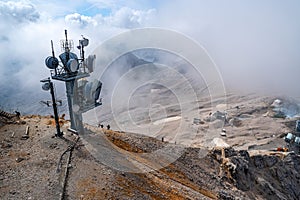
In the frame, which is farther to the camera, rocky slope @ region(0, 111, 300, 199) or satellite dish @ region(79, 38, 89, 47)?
satellite dish @ region(79, 38, 89, 47)

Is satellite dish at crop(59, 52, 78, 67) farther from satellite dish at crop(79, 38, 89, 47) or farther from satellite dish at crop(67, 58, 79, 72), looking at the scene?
satellite dish at crop(79, 38, 89, 47)

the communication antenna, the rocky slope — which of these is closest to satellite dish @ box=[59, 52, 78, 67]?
the communication antenna

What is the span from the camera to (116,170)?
15141 millimetres

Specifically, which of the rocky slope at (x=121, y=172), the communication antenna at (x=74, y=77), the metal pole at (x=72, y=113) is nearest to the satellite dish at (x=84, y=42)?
the communication antenna at (x=74, y=77)

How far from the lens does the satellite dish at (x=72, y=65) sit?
685 inches

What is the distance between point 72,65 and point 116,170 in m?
7.33

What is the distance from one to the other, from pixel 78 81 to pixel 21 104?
338ft

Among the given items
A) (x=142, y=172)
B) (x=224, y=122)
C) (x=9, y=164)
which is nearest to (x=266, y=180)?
(x=142, y=172)

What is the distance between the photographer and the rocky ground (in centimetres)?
1317

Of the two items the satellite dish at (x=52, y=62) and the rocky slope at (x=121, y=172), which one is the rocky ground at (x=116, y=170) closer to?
the rocky slope at (x=121, y=172)

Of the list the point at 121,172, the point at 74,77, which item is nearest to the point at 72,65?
the point at 74,77

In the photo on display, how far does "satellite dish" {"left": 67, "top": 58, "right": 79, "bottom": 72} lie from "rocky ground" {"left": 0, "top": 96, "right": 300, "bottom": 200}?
15.0 feet

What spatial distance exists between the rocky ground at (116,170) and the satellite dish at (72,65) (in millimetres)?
4568

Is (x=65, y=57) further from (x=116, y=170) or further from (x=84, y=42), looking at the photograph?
(x=116, y=170)
